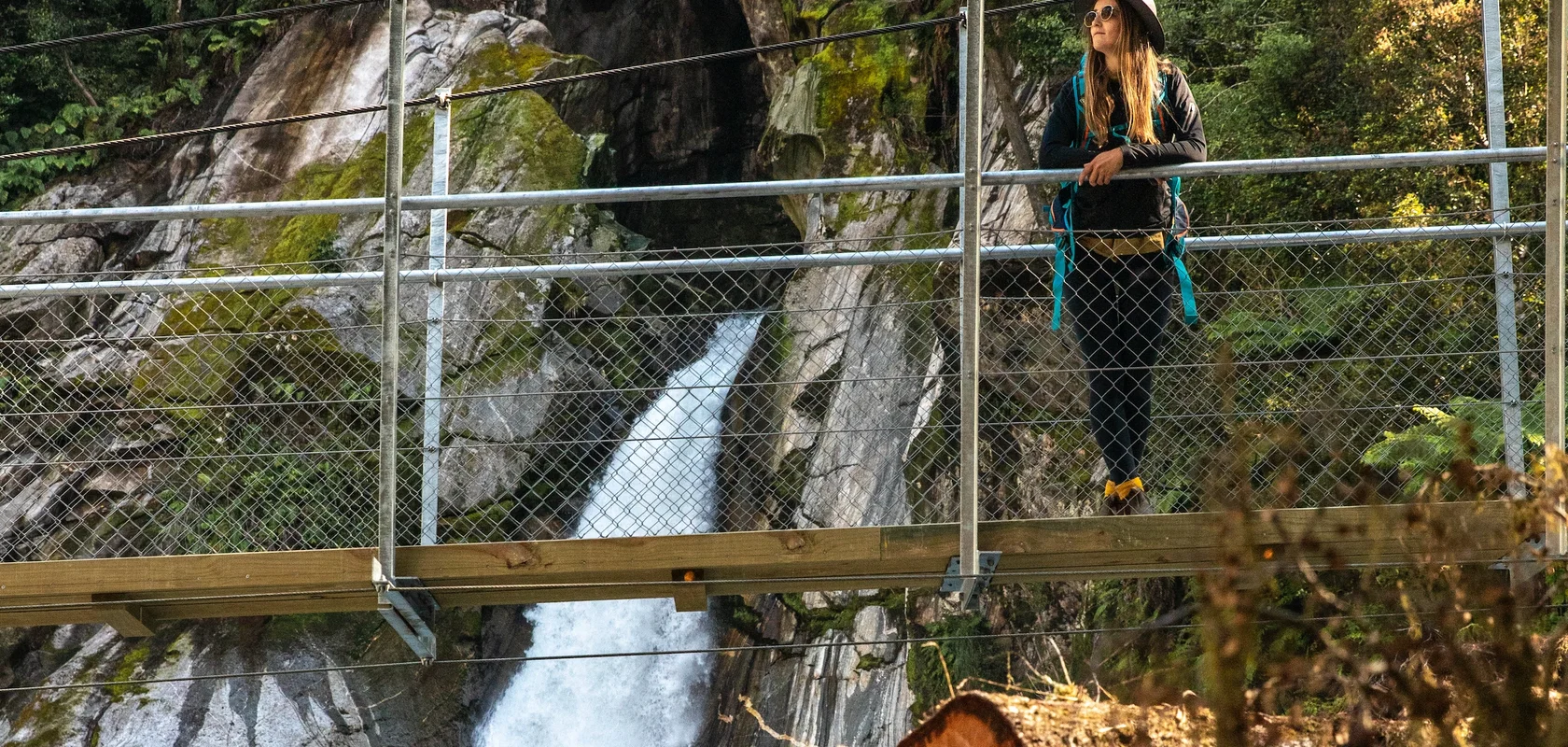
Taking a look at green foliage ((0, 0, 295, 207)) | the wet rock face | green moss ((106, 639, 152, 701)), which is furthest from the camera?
green foliage ((0, 0, 295, 207))

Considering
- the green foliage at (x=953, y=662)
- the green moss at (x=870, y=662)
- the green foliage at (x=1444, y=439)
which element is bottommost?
the green moss at (x=870, y=662)

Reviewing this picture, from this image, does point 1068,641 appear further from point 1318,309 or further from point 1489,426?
point 1489,426

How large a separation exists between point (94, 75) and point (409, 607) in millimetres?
15279

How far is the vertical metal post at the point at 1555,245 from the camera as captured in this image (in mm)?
4164

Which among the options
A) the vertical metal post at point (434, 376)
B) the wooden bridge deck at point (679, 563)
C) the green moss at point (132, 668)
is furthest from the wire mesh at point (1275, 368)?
the green moss at point (132, 668)

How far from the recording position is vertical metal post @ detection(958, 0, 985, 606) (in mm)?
4200

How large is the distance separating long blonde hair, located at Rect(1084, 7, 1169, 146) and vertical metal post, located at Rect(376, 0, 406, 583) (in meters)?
2.11

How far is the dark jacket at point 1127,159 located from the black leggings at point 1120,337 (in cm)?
11

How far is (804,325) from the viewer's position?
12.5m

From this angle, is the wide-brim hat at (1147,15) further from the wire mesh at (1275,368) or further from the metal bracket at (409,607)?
the metal bracket at (409,607)

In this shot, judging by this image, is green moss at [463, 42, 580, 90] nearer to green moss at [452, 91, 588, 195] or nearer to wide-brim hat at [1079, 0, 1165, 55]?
green moss at [452, 91, 588, 195]

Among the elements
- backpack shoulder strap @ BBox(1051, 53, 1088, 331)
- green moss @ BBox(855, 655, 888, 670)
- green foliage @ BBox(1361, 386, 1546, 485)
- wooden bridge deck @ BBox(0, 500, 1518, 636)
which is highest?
backpack shoulder strap @ BBox(1051, 53, 1088, 331)

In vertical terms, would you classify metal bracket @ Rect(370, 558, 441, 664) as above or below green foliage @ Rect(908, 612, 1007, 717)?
above

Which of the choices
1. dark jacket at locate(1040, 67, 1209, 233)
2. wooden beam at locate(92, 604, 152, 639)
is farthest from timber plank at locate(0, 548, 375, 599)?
dark jacket at locate(1040, 67, 1209, 233)
